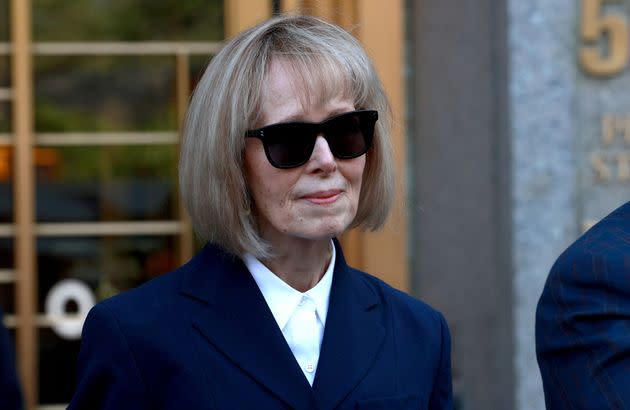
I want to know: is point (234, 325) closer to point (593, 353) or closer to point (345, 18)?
point (593, 353)

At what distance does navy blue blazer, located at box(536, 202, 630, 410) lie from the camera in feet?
8.45

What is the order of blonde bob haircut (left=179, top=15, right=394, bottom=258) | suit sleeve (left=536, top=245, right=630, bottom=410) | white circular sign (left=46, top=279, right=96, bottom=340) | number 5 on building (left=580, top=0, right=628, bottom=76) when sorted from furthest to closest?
white circular sign (left=46, top=279, right=96, bottom=340) → number 5 on building (left=580, top=0, right=628, bottom=76) → blonde bob haircut (left=179, top=15, right=394, bottom=258) → suit sleeve (left=536, top=245, right=630, bottom=410)

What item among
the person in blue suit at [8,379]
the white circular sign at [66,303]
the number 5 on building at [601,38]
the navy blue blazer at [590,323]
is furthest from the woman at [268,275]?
the white circular sign at [66,303]

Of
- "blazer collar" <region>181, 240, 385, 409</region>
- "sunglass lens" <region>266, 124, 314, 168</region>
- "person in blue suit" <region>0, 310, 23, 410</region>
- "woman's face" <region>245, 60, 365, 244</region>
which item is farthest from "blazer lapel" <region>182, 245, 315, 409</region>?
"person in blue suit" <region>0, 310, 23, 410</region>

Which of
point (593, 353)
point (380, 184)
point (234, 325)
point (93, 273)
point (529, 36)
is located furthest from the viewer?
point (93, 273)

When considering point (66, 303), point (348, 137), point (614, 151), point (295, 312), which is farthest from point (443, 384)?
point (66, 303)

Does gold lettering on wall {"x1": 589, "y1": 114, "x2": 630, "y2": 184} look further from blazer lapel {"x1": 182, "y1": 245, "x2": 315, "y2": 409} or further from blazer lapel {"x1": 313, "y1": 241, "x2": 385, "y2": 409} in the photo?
blazer lapel {"x1": 182, "y1": 245, "x2": 315, "y2": 409}

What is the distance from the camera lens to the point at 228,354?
9.00 ft

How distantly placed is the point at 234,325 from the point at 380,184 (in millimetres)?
517

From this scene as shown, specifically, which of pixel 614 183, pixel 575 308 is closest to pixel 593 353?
pixel 575 308

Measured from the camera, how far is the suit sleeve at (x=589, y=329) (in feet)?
8.45

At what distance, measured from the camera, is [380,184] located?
307cm

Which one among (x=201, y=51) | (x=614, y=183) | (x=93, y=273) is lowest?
(x=93, y=273)

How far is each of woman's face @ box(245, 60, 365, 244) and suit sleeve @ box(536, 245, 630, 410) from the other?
0.47m
